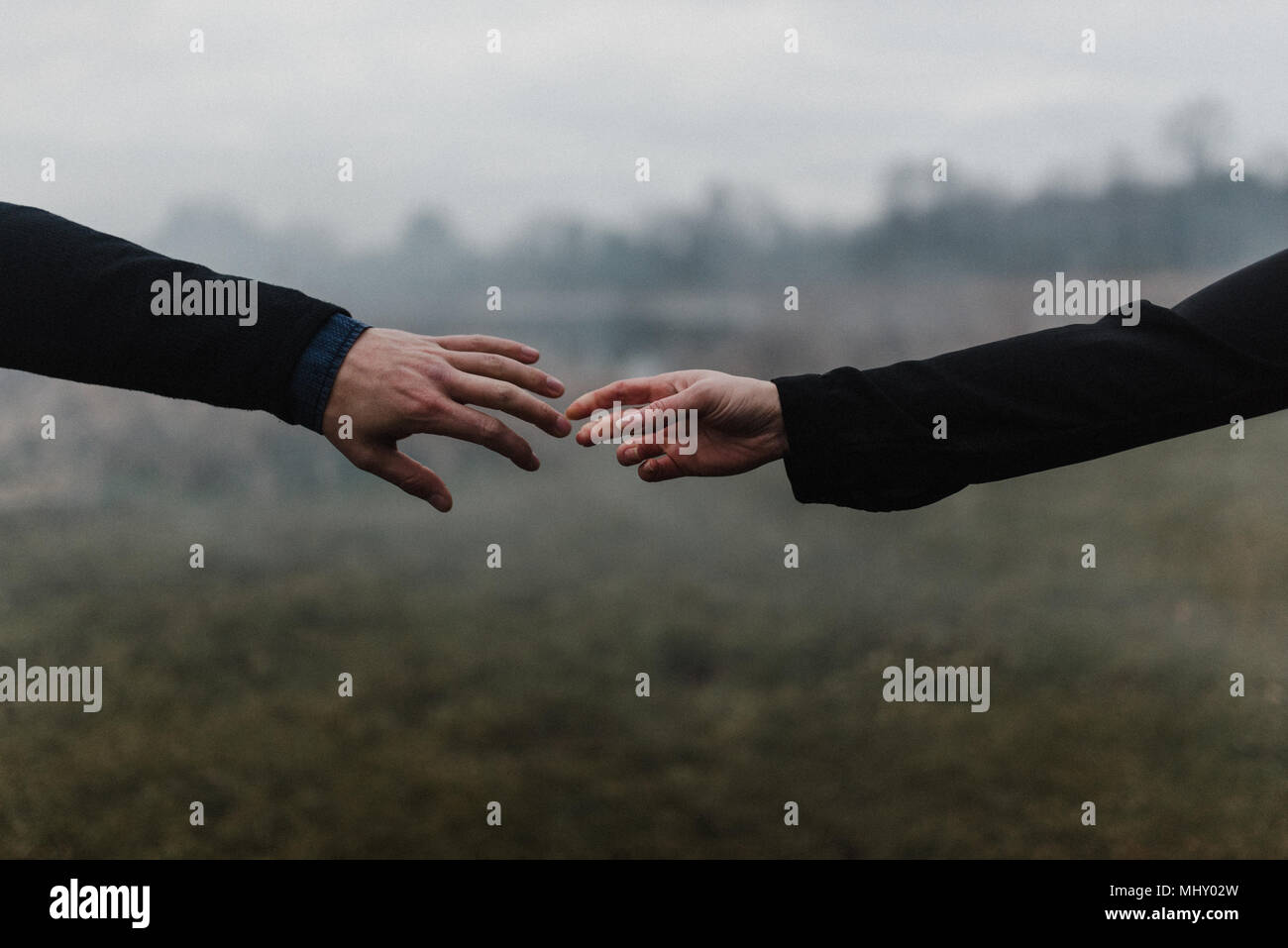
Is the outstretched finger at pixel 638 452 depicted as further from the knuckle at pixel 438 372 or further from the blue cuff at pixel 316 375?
the blue cuff at pixel 316 375

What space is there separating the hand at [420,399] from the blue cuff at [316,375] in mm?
12

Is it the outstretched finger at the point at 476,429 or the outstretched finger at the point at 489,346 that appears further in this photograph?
the outstretched finger at the point at 489,346

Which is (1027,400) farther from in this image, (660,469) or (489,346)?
(489,346)

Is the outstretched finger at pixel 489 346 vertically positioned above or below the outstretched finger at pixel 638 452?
above

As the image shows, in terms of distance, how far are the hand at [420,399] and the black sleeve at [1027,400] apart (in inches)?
17.3

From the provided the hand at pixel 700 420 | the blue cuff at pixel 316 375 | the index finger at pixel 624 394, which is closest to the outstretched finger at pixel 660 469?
the hand at pixel 700 420

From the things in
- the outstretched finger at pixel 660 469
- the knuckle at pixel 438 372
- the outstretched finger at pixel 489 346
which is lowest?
the outstretched finger at pixel 660 469

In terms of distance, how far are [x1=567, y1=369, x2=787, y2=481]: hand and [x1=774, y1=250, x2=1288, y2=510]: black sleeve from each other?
63 millimetres

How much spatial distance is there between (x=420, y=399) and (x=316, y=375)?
0.57 feet

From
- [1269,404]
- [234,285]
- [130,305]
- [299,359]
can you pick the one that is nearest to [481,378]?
[299,359]

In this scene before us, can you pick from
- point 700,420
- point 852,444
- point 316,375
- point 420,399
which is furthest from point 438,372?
point 852,444

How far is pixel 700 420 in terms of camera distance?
1724 millimetres

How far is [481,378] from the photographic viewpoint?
64.2 inches

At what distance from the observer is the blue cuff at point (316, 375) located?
5.29ft
